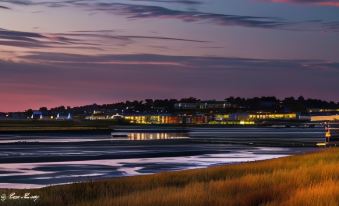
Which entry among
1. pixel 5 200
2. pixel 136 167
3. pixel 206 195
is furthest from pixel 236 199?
pixel 136 167

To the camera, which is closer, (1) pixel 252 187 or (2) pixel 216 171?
(1) pixel 252 187

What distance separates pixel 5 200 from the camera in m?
17.2

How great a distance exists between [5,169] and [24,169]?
904mm

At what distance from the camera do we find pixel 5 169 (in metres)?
33.8

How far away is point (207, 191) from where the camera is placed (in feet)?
62.2

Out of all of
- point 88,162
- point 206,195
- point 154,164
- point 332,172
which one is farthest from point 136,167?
point 206,195

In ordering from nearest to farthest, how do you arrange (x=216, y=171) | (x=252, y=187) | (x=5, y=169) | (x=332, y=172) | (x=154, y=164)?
(x=252, y=187), (x=332, y=172), (x=216, y=171), (x=5, y=169), (x=154, y=164)

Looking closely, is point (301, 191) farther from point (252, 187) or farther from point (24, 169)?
point (24, 169)

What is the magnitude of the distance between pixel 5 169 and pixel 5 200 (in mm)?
17036

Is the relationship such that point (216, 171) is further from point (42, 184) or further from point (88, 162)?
point (88, 162)

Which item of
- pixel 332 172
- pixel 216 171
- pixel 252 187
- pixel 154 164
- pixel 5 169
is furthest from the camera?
pixel 154 164

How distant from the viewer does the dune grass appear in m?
16.9

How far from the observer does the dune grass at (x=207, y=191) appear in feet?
55.5

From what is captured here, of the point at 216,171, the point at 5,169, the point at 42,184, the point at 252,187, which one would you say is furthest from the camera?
the point at 5,169
